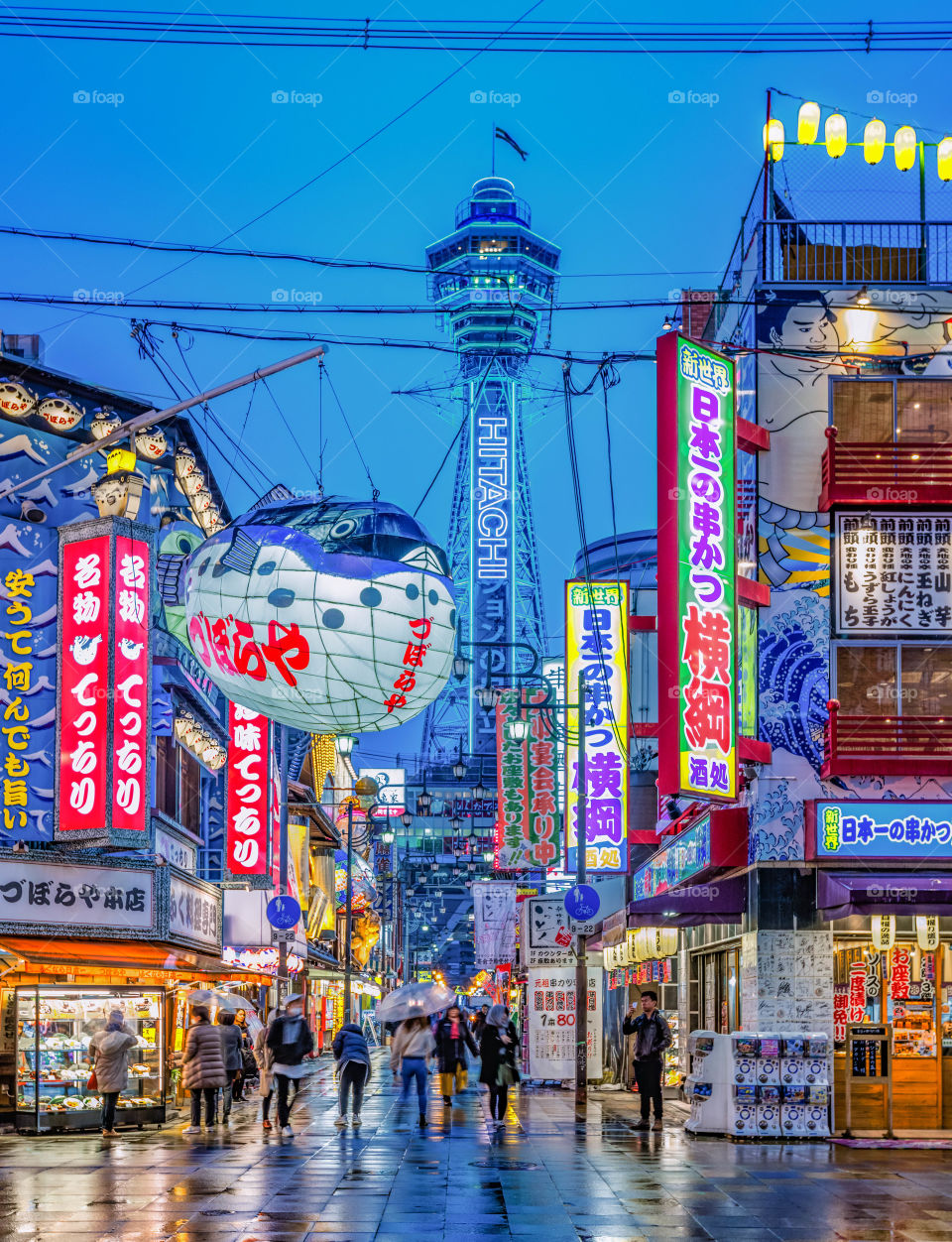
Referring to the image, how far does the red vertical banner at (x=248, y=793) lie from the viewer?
1293 inches

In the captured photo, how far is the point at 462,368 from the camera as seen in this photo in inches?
6225

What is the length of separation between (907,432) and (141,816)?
12.3 metres

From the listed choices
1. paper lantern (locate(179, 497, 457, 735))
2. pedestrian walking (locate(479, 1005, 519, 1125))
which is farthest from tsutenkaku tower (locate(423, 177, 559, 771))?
paper lantern (locate(179, 497, 457, 735))

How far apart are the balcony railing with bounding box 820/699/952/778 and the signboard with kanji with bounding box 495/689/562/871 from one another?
51.2ft

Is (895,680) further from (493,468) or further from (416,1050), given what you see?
(493,468)

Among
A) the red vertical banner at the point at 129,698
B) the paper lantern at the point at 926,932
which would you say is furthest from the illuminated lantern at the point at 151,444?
the paper lantern at the point at 926,932

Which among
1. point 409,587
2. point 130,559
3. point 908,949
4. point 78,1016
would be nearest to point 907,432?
point 908,949

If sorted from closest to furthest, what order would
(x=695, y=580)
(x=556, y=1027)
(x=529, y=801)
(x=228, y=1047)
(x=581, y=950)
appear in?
(x=695, y=580) < (x=228, y=1047) < (x=581, y=950) < (x=556, y=1027) < (x=529, y=801)

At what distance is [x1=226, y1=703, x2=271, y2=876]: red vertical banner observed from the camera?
108 ft

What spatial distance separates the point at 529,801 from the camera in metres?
37.6

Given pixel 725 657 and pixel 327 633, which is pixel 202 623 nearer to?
pixel 327 633

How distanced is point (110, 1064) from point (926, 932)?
11294 millimetres

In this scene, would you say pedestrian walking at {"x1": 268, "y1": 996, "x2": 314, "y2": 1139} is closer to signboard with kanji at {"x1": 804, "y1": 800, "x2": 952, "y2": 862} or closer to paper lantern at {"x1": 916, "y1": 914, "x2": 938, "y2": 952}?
signboard with kanji at {"x1": 804, "y1": 800, "x2": 952, "y2": 862}

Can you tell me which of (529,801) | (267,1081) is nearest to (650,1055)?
(267,1081)
